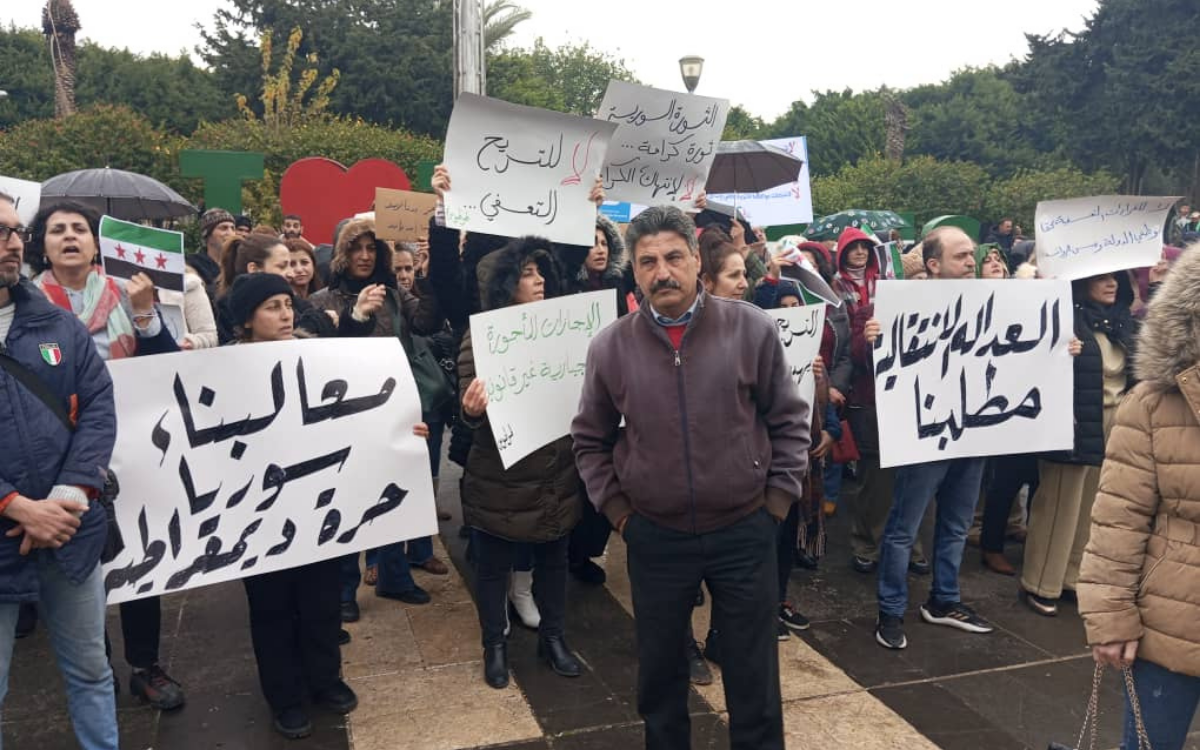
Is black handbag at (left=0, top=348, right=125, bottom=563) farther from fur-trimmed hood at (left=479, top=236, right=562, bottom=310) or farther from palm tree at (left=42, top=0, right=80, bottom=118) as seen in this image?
palm tree at (left=42, top=0, right=80, bottom=118)

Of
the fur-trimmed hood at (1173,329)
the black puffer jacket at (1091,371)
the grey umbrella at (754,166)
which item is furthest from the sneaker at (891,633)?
the grey umbrella at (754,166)

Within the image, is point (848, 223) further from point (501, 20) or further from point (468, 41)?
point (501, 20)

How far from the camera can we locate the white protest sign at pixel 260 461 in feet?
10.5

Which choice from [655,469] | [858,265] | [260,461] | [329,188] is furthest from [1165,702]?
[329,188]

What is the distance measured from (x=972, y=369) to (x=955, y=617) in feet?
4.01

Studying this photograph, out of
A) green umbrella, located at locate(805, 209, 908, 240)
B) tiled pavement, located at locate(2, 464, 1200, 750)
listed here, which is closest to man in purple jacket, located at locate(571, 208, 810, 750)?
tiled pavement, located at locate(2, 464, 1200, 750)

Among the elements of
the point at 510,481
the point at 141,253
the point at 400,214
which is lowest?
the point at 510,481

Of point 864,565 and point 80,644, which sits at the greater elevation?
point 80,644

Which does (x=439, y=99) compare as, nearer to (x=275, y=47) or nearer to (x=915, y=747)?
(x=275, y=47)

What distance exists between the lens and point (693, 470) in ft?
8.98

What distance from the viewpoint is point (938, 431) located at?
435cm

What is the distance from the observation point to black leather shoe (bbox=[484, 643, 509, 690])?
153 inches

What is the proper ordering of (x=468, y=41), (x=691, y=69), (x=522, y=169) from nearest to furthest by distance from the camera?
(x=522, y=169) → (x=468, y=41) → (x=691, y=69)

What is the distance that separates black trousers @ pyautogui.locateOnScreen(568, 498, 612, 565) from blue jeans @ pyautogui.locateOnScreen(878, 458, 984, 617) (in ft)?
4.72
